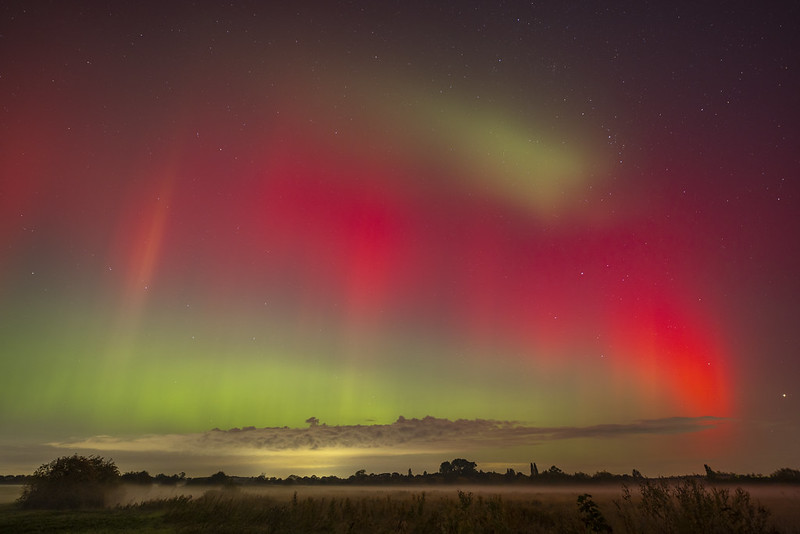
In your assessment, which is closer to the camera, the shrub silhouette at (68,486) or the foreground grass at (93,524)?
the foreground grass at (93,524)

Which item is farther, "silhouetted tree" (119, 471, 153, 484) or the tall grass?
"silhouetted tree" (119, 471, 153, 484)

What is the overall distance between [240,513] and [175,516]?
16.3 feet

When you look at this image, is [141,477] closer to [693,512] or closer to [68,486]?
[68,486]

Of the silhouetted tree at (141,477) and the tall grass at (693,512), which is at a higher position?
the tall grass at (693,512)

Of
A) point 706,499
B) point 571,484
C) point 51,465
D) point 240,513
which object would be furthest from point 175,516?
point 571,484

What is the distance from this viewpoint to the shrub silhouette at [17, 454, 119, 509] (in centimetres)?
4394

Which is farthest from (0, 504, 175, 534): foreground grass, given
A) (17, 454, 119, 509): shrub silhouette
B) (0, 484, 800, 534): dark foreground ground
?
(17, 454, 119, 509): shrub silhouette

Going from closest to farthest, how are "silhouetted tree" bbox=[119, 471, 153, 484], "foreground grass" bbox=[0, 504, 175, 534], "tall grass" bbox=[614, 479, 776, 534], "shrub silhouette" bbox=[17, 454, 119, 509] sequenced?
1. "tall grass" bbox=[614, 479, 776, 534]
2. "foreground grass" bbox=[0, 504, 175, 534]
3. "shrub silhouette" bbox=[17, 454, 119, 509]
4. "silhouetted tree" bbox=[119, 471, 153, 484]

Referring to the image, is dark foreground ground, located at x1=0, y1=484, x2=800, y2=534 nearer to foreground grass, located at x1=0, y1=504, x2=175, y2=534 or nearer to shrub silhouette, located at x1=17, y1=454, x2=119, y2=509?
foreground grass, located at x1=0, y1=504, x2=175, y2=534

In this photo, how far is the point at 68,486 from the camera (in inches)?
1793

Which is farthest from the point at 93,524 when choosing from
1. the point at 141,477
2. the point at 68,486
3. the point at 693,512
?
the point at 141,477

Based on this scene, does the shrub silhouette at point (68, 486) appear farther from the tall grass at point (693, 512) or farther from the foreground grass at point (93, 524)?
the tall grass at point (693, 512)

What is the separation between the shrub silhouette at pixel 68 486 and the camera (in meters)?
43.9

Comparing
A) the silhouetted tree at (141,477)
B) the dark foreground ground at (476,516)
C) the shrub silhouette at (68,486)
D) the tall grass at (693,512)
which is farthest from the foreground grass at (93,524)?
the silhouetted tree at (141,477)
